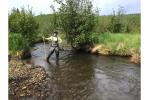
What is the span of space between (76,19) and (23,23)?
0.40 metres

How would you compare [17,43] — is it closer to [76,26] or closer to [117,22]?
[76,26]

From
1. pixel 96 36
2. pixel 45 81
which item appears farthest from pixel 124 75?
pixel 45 81

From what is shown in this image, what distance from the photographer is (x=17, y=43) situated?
2645 mm

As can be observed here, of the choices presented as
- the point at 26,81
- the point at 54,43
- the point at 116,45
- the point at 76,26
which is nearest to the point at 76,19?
the point at 76,26

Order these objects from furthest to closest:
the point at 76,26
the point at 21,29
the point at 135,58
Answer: the point at 76,26 → the point at 21,29 → the point at 135,58

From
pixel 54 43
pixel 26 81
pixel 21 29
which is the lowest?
pixel 26 81

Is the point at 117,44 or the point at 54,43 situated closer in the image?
the point at 54,43

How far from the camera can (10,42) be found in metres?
2.57

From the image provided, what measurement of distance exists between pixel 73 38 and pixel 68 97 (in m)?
0.52

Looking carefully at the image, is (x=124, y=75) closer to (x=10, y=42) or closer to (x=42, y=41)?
(x=42, y=41)

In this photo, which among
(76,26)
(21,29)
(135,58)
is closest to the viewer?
(135,58)

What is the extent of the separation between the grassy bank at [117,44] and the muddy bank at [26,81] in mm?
496

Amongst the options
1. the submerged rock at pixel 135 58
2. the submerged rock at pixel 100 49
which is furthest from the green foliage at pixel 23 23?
the submerged rock at pixel 135 58
